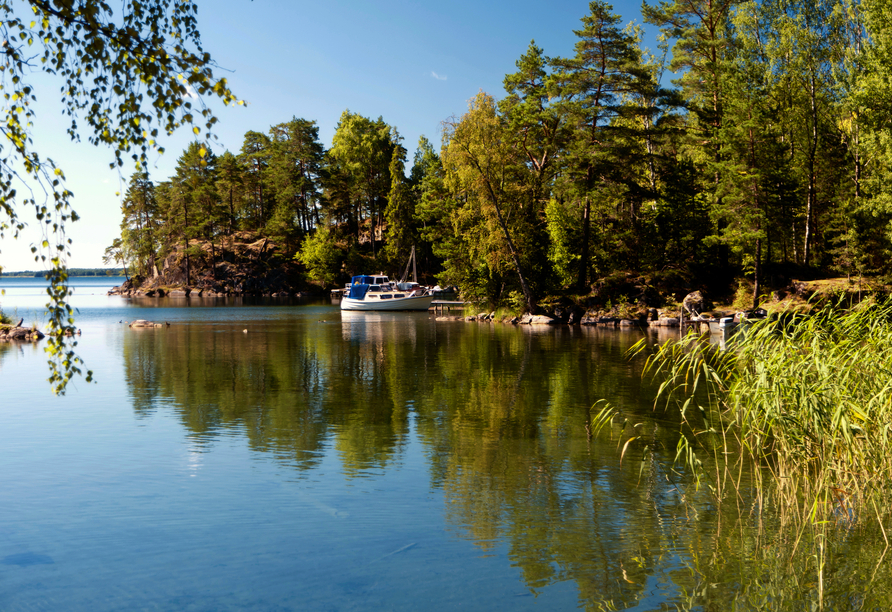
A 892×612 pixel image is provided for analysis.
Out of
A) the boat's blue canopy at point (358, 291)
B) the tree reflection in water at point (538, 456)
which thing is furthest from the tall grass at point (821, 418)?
the boat's blue canopy at point (358, 291)

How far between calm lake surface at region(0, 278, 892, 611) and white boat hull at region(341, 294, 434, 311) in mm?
35186

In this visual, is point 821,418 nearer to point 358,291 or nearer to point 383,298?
point 383,298

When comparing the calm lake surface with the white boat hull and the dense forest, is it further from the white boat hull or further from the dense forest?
the white boat hull

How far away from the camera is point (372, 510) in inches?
308

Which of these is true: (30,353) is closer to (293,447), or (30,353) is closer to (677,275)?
(293,447)

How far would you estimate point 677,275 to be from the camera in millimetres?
39125

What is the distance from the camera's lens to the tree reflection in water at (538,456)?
6000 millimetres

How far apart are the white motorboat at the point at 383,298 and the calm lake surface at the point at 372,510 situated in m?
35.3

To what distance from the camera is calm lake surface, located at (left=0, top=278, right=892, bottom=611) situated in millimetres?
5840

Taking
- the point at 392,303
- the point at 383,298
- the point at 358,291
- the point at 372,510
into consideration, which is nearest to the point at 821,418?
the point at 372,510

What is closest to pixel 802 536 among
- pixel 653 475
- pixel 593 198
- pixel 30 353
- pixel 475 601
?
pixel 653 475

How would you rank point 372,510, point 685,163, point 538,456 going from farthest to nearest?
1. point 685,163
2. point 538,456
3. point 372,510

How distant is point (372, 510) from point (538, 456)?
10.6 feet

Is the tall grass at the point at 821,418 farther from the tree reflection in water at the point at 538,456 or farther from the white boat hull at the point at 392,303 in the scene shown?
the white boat hull at the point at 392,303
